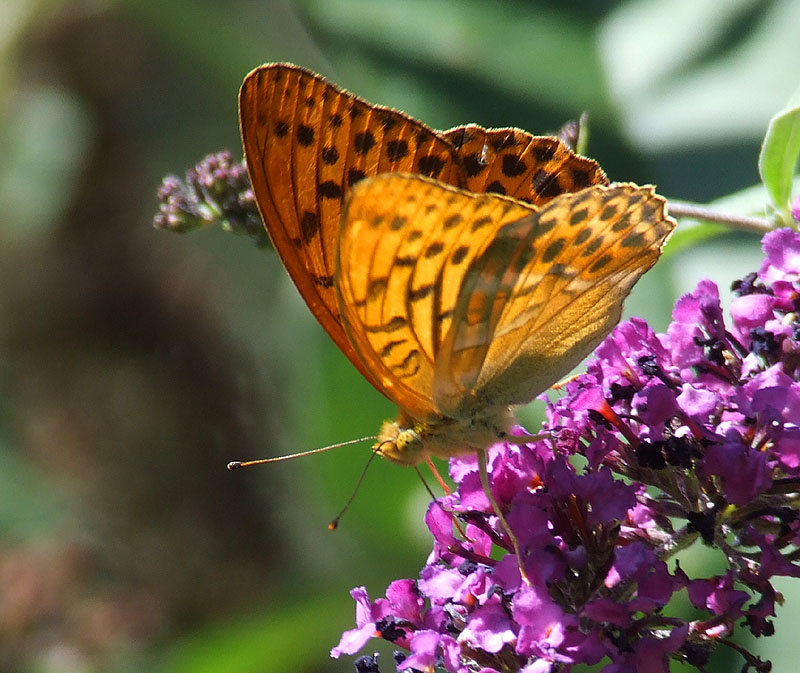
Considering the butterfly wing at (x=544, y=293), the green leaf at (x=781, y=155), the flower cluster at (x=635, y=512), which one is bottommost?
the flower cluster at (x=635, y=512)

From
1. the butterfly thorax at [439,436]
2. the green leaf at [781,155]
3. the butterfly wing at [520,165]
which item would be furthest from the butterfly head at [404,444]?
the green leaf at [781,155]

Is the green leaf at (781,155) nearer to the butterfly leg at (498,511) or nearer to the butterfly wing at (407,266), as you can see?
the butterfly wing at (407,266)

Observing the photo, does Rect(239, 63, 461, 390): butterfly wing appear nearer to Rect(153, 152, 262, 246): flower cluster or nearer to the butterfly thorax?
the butterfly thorax

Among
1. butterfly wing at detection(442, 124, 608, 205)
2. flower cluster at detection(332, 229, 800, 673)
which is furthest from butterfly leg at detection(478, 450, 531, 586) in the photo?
butterfly wing at detection(442, 124, 608, 205)

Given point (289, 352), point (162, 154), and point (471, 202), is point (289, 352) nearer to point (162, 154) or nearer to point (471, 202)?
point (162, 154)

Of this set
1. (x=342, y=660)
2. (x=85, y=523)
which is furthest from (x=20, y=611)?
(x=342, y=660)
